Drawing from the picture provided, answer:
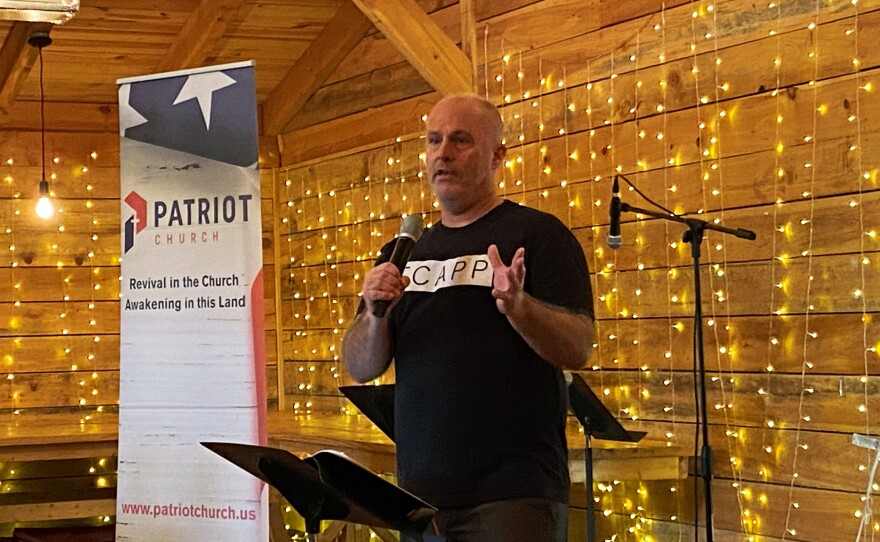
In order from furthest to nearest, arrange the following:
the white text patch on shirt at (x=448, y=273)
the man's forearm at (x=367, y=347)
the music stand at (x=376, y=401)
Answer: the music stand at (x=376, y=401)
the man's forearm at (x=367, y=347)
the white text patch on shirt at (x=448, y=273)

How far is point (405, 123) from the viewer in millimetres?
5637

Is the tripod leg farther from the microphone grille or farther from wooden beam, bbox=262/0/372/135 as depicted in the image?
wooden beam, bbox=262/0/372/135

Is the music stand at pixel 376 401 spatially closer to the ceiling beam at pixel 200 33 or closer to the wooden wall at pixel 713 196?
the wooden wall at pixel 713 196

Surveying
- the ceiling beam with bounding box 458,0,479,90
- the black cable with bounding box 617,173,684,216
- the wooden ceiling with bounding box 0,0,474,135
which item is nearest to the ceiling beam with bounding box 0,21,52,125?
the wooden ceiling with bounding box 0,0,474,135

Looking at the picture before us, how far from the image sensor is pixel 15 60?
5453 millimetres

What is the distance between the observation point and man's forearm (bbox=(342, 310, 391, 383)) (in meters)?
2.32

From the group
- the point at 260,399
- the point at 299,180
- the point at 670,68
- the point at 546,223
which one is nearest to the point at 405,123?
the point at 299,180

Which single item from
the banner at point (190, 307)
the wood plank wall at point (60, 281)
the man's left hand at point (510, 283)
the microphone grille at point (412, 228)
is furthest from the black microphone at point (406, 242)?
the wood plank wall at point (60, 281)

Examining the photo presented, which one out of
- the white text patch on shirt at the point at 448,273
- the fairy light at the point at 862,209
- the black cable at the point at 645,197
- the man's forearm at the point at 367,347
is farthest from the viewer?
the black cable at the point at 645,197

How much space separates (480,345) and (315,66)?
422cm

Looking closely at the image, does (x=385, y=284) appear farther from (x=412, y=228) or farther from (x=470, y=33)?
(x=470, y=33)

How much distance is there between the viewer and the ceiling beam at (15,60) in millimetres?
5285

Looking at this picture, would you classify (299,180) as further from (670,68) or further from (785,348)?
(785,348)

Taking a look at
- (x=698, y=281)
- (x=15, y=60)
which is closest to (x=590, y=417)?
(x=698, y=281)
